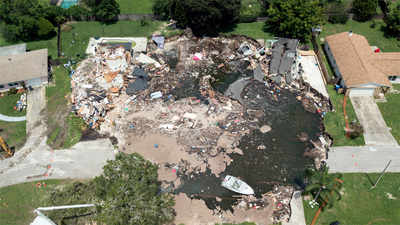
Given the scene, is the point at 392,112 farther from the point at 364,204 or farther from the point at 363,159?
the point at 364,204

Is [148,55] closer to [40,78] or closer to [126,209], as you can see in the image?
[40,78]

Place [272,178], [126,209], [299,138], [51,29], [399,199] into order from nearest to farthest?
[126,209], [399,199], [272,178], [299,138], [51,29]

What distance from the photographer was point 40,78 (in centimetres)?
4312

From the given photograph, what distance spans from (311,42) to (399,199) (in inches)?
1054

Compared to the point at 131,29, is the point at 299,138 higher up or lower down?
lower down

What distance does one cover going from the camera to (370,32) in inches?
2003

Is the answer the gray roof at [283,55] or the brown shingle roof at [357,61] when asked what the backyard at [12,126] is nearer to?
the gray roof at [283,55]

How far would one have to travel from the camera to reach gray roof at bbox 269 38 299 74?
43.8m

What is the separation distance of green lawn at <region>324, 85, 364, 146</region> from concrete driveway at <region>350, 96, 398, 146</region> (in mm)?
774

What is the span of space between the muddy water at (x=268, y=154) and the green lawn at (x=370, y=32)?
58.7 ft

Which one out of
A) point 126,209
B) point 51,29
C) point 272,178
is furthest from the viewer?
point 51,29

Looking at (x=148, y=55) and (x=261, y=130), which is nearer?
(x=261, y=130)

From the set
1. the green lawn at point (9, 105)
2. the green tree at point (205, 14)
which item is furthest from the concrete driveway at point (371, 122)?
the green lawn at point (9, 105)

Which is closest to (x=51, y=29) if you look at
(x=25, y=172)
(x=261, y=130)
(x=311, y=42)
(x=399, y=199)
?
(x=25, y=172)
